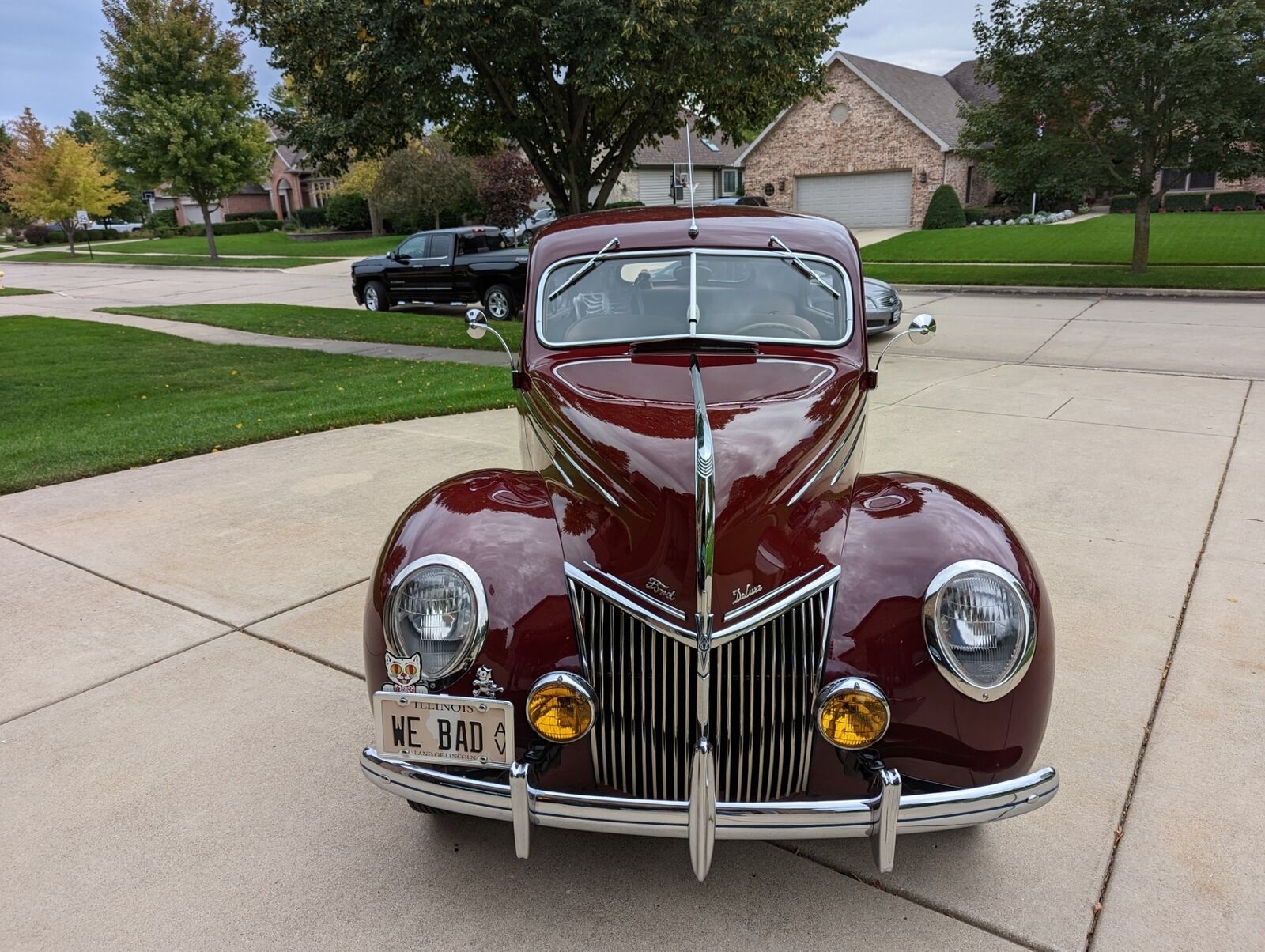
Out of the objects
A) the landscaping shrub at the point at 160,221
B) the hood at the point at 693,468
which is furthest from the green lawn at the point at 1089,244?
the landscaping shrub at the point at 160,221

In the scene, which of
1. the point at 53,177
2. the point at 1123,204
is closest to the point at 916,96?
the point at 1123,204

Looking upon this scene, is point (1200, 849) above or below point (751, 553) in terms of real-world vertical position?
below

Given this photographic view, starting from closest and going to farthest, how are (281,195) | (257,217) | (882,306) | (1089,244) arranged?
1. (882,306)
2. (1089,244)
3. (257,217)
4. (281,195)

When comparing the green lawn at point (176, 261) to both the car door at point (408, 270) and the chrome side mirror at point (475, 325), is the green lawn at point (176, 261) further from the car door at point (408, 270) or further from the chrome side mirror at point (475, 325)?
the chrome side mirror at point (475, 325)

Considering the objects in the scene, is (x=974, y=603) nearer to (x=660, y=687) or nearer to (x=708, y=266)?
(x=660, y=687)

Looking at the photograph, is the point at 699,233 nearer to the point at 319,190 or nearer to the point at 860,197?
the point at 860,197

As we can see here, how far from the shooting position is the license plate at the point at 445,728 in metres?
2.29

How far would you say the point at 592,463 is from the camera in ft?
8.90

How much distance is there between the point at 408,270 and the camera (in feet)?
54.0

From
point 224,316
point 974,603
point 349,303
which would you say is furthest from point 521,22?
point 974,603

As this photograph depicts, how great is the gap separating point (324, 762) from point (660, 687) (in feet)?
5.02

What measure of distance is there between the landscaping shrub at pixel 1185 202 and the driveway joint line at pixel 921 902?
43.6 m

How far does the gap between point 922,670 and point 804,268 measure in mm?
1998

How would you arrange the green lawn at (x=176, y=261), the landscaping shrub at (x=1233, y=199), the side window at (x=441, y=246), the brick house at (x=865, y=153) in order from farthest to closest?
the landscaping shrub at (x=1233, y=199), the brick house at (x=865, y=153), the green lawn at (x=176, y=261), the side window at (x=441, y=246)
